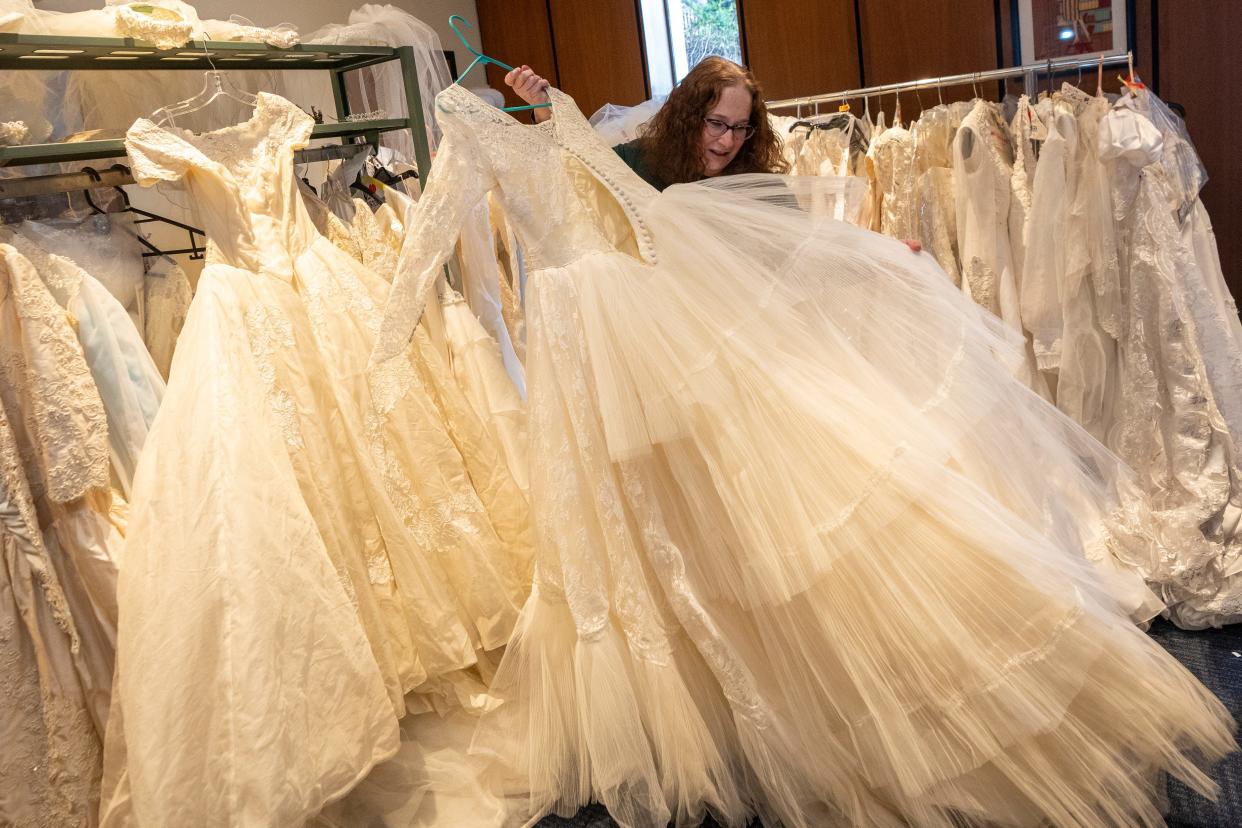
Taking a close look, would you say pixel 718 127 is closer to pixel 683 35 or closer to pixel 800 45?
pixel 800 45

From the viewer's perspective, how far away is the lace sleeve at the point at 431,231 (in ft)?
5.28

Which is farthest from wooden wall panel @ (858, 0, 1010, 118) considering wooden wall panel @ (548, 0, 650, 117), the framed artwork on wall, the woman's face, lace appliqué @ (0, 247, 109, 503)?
lace appliqué @ (0, 247, 109, 503)

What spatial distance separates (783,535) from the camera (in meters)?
1.42

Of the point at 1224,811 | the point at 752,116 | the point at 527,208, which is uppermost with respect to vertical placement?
the point at 752,116

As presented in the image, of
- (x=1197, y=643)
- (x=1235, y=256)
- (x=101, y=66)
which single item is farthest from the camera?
(x=1235, y=256)

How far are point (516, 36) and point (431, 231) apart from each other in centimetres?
250

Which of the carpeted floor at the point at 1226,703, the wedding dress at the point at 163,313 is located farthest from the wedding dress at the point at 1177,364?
the wedding dress at the point at 163,313

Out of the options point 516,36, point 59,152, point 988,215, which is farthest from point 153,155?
point 516,36

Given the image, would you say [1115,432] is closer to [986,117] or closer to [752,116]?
[986,117]

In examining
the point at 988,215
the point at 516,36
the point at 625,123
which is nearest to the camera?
the point at 988,215

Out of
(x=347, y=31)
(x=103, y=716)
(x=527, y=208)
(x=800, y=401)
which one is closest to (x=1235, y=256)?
(x=800, y=401)

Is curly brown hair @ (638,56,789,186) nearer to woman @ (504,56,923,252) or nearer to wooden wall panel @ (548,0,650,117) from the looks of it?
woman @ (504,56,923,252)

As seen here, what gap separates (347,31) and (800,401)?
167 centimetres

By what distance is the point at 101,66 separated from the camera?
1793 mm
